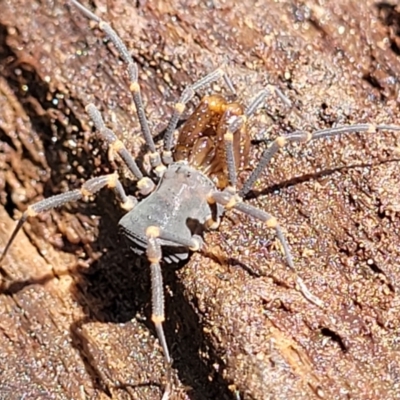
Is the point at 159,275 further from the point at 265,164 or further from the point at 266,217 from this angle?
the point at 265,164

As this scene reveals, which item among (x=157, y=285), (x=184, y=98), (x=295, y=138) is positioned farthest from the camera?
(x=184, y=98)

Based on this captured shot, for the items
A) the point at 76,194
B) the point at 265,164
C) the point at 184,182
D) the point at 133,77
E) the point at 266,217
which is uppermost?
the point at 133,77

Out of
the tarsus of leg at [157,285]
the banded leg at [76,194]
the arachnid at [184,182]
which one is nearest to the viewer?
→ the tarsus of leg at [157,285]

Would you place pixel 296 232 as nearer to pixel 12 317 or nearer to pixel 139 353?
pixel 139 353

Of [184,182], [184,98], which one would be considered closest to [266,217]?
[184,182]

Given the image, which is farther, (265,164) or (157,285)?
(265,164)

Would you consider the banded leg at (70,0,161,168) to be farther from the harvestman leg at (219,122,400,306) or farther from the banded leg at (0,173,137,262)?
the harvestman leg at (219,122,400,306)

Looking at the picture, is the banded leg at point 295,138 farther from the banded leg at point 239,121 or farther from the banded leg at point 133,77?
the banded leg at point 133,77

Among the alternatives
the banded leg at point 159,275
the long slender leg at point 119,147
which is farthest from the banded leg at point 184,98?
the banded leg at point 159,275
